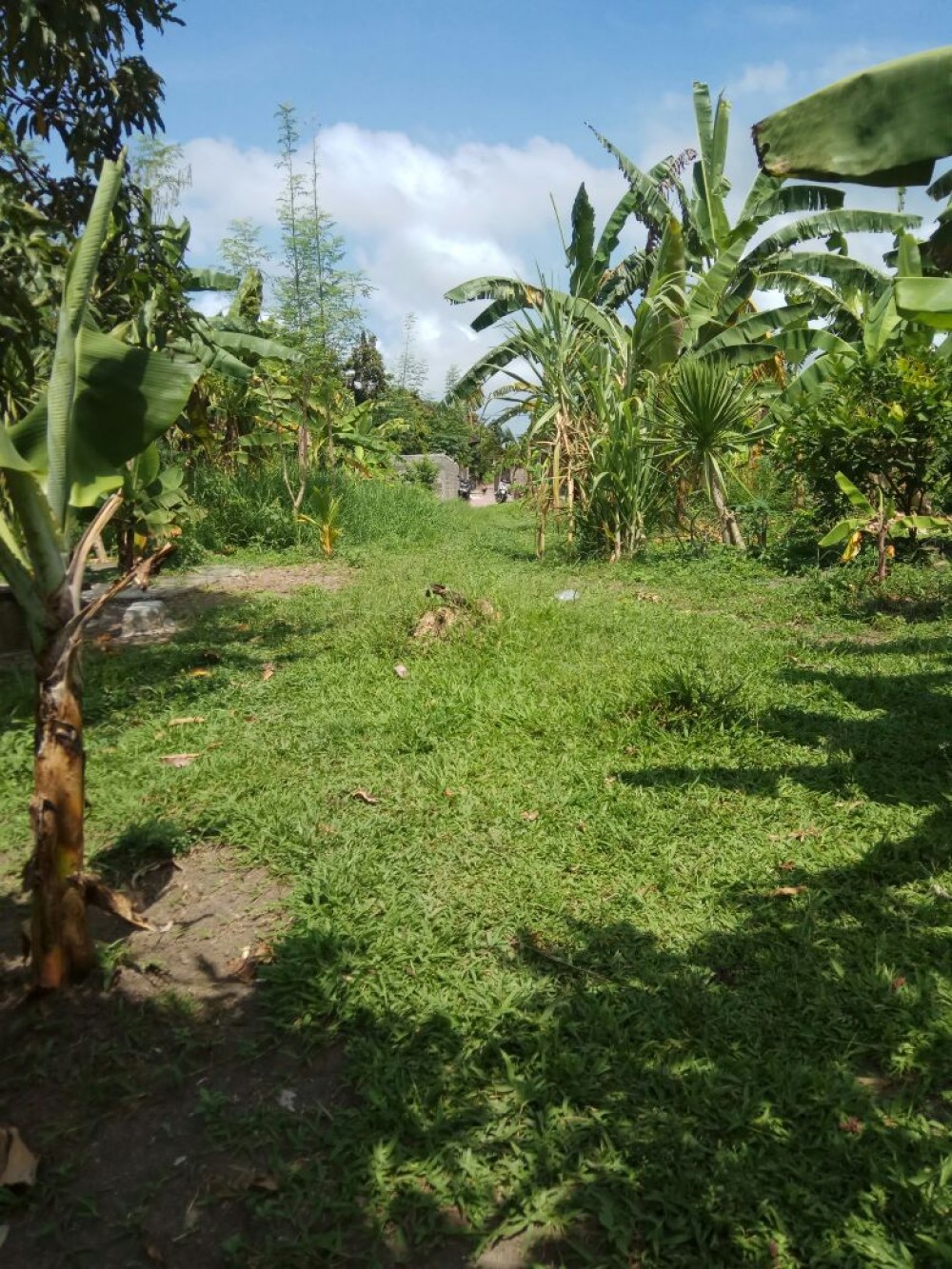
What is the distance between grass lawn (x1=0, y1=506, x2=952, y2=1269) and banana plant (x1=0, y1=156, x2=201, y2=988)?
0.33 m

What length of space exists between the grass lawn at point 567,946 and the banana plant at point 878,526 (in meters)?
1.78

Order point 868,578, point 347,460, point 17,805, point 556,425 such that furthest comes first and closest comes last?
point 347,460 < point 556,425 < point 868,578 < point 17,805

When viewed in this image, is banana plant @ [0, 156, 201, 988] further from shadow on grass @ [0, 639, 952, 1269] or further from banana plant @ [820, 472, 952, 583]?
banana plant @ [820, 472, 952, 583]

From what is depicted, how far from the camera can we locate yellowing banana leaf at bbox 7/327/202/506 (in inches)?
96.0

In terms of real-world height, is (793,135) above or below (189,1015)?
above

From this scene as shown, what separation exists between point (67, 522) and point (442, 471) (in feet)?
74.2

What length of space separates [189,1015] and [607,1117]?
3.82 ft

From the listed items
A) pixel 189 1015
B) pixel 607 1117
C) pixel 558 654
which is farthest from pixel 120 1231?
pixel 558 654

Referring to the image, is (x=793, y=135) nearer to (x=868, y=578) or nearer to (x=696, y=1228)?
(x=696, y=1228)

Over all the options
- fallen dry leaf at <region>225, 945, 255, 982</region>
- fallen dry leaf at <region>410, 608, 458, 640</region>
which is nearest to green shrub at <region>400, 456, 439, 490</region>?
fallen dry leaf at <region>410, 608, 458, 640</region>

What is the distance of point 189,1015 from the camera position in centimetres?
239

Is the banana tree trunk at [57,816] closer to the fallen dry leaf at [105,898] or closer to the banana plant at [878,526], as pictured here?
the fallen dry leaf at [105,898]

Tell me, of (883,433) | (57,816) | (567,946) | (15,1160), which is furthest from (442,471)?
(15,1160)

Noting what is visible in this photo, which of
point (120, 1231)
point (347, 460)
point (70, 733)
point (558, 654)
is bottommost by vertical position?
point (120, 1231)
